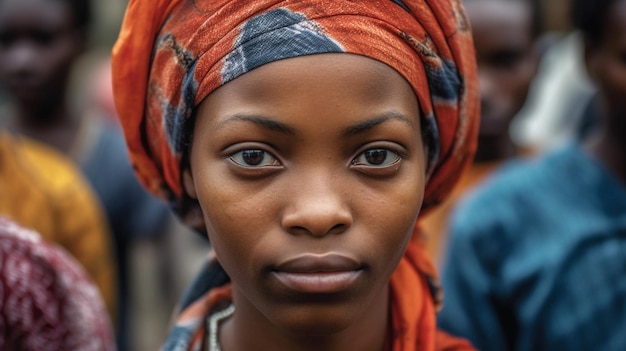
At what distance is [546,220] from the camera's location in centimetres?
290

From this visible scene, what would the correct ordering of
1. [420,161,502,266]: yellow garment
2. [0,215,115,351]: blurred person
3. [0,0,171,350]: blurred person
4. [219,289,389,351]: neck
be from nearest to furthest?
[219,289,389,351]: neck → [0,215,115,351]: blurred person → [420,161,502,266]: yellow garment → [0,0,171,350]: blurred person

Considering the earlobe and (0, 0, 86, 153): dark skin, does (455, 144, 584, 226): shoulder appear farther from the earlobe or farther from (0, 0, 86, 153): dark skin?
(0, 0, 86, 153): dark skin

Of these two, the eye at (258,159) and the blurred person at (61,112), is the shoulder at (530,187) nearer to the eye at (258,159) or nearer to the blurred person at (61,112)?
the eye at (258,159)

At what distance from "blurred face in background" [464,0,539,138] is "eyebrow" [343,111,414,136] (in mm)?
2484

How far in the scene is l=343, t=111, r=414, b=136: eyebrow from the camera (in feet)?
5.82

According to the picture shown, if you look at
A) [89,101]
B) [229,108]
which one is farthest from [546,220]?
[89,101]

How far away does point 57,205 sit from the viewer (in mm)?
3730

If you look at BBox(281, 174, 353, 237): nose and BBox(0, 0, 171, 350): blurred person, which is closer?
BBox(281, 174, 353, 237): nose

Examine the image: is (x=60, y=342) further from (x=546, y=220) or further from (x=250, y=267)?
(x=546, y=220)

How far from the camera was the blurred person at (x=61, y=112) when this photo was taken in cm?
441

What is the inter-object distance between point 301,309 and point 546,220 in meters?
1.34

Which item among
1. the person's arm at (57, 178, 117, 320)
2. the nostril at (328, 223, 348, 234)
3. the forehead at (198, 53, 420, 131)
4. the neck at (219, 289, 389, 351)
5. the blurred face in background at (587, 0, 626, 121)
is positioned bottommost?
the person's arm at (57, 178, 117, 320)

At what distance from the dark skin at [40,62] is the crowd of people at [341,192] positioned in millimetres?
2257

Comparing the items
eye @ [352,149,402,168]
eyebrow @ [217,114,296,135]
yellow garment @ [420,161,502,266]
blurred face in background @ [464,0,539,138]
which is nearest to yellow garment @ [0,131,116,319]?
yellow garment @ [420,161,502,266]
